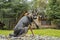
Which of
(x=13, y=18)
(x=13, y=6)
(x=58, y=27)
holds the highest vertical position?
(x=13, y=6)

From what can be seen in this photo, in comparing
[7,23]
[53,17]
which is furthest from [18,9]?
[53,17]

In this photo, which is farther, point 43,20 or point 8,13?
point 43,20

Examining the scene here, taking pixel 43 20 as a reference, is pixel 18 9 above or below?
above

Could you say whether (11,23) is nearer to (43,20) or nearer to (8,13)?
(8,13)

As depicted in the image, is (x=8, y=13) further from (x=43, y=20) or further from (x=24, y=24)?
(x=24, y=24)

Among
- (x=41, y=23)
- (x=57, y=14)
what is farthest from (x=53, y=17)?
(x=41, y=23)

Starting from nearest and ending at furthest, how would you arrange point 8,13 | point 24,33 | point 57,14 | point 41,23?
1. point 24,33
2. point 8,13
3. point 57,14
4. point 41,23

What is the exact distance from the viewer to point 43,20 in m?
23.6

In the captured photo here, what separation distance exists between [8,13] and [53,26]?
5.86 meters

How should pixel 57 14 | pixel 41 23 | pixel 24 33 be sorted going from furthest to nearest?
pixel 41 23 < pixel 57 14 < pixel 24 33

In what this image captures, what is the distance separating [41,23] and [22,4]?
4709 millimetres

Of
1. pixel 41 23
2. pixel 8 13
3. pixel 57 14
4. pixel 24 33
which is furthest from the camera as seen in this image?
pixel 41 23


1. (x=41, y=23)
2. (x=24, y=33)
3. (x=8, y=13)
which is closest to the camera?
(x=24, y=33)

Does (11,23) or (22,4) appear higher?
(22,4)
